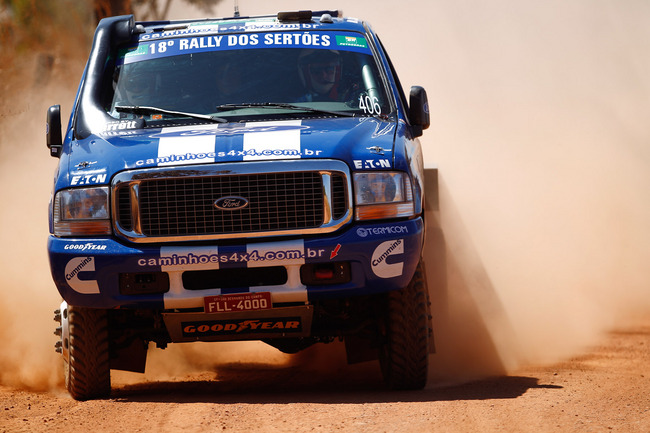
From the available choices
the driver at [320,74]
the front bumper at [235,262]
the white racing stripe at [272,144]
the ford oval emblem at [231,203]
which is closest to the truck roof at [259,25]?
the driver at [320,74]

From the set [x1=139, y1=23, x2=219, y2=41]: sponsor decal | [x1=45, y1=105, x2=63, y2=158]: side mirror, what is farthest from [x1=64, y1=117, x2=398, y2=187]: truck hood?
[x1=139, y1=23, x2=219, y2=41]: sponsor decal

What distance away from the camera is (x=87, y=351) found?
6.13 m

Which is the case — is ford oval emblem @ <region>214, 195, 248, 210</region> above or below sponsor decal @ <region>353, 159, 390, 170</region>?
below

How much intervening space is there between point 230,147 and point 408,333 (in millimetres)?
1425

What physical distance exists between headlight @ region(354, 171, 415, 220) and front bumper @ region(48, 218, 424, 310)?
0.21ft

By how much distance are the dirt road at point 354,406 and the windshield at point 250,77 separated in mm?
1663

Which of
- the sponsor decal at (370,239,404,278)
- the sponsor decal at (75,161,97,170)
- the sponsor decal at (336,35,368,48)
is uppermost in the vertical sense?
the sponsor decal at (336,35,368,48)

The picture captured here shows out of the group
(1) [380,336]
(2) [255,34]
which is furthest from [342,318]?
(2) [255,34]

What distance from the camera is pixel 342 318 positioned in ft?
20.4

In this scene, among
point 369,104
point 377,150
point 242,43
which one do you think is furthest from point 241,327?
point 242,43

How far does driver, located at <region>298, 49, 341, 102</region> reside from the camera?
662 centimetres

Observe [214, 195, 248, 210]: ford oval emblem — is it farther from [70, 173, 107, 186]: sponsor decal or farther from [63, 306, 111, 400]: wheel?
[63, 306, 111, 400]: wheel

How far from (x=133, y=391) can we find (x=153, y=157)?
1.86 metres

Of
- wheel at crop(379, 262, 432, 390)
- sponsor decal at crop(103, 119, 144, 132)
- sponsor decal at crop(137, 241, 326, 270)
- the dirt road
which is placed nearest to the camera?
the dirt road
